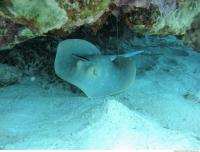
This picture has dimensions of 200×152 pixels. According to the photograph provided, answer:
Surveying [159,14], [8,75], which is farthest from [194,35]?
[8,75]

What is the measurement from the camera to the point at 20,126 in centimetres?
330

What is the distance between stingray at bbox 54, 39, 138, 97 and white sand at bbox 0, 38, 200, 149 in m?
0.16

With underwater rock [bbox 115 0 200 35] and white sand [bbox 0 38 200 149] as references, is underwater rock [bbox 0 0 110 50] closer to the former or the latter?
underwater rock [bbox 115 0 200 35]

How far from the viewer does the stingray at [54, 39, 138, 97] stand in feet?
13.5

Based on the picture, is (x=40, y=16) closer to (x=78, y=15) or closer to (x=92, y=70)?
(x=78, y=15)

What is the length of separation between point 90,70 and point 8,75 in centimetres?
128

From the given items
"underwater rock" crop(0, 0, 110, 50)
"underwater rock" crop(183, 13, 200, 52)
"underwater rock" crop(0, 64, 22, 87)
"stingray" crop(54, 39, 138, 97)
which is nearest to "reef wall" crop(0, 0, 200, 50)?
"underwater rock" crop(0, 0, 110, 50)

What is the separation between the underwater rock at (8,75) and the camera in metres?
4.48

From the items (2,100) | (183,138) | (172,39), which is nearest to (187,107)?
(183,138)

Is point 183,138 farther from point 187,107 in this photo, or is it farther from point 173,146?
point 187,107

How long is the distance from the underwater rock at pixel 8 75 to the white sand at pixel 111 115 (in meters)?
0.13

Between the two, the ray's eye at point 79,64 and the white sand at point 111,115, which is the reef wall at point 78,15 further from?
the white sand at point 111,115

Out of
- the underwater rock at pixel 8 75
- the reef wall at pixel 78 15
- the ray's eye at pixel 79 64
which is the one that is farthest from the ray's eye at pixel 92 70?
the underwater rock at pixel 8 75

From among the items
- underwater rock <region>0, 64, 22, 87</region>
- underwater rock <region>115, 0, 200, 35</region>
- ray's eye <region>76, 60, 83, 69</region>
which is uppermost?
underwater rock <region>115, 0, 200, 35</region>
